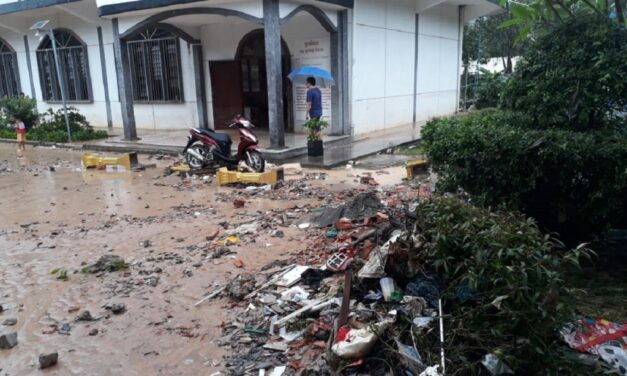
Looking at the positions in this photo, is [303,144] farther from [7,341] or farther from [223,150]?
[7,341]

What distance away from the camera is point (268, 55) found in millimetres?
11133

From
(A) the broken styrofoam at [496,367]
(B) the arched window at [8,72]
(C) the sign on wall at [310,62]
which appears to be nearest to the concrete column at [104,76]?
(B) the arched window at [8,72]

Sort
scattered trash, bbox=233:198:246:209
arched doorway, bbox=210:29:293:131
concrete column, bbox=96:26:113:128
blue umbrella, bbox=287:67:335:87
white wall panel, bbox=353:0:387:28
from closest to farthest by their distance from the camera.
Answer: scattered trash, bbox=233:198:246:209 → blue umbrella, bbox=287:67:335:87 → white wall panel, bbox=353:0:387:28 → arched doorway, bbox=210:29:293:131 → concrete column, bbox=96:26:113:128

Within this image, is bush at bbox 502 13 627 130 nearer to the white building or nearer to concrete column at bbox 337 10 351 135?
the white building

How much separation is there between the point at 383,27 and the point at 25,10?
1259 centimetres

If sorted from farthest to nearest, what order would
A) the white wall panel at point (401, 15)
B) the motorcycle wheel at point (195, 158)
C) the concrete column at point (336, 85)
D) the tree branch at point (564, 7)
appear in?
the white wall panel at point (401, 15) < the concrete column at point (336, 85) < the motorcycle wheel at point (195, 158) < the tree branch at point (564, 7)

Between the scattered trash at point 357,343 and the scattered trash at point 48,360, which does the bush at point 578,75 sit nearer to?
the scattered trash at point 357,343

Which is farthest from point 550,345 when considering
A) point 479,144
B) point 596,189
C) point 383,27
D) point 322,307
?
point 383,27

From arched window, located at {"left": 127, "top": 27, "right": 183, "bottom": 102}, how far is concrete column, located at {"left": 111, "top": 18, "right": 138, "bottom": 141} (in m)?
2.56

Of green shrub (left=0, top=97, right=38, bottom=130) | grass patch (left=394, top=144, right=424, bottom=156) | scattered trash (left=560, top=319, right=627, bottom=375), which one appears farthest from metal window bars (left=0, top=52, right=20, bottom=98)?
scattered trash (left=560, top=319, right=627, bottom=375)

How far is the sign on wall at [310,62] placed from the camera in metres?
13.9

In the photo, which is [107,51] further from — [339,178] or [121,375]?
[121,375]

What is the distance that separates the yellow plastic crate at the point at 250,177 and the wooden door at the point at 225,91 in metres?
7.35

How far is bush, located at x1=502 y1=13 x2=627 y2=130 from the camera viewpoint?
4562mm
